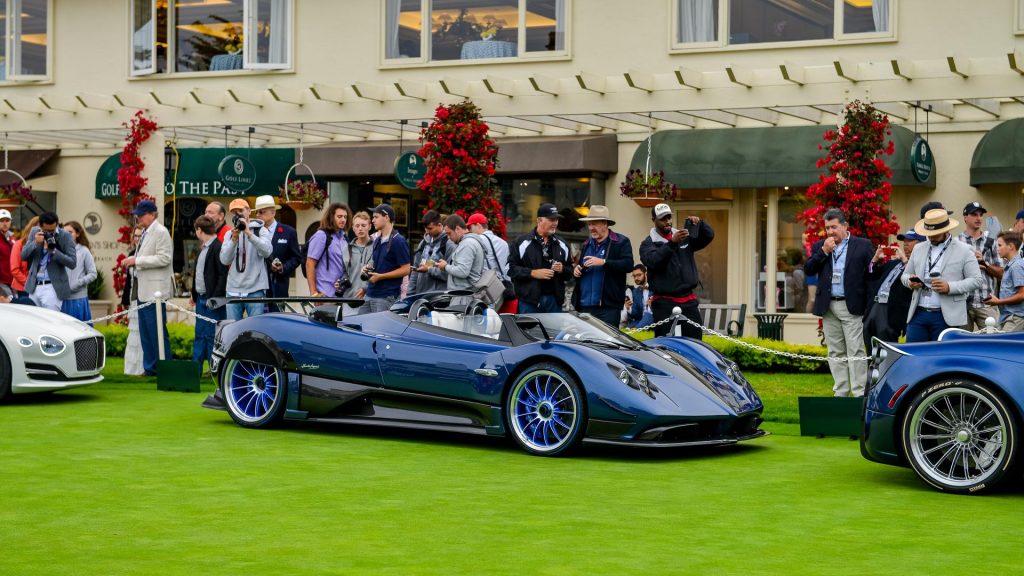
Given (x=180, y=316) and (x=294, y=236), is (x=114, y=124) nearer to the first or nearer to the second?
(x=180, y=316)

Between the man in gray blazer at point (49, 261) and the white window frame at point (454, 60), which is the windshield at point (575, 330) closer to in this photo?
the man in gray blazer at point (49, 261)

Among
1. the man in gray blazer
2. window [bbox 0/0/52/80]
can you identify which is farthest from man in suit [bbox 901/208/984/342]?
window [bbox 0/0/52/80]

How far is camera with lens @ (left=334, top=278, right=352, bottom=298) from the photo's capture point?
14.6 metres

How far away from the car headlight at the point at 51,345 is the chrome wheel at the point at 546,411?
5019mm

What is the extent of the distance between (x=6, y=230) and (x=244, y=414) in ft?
21.5

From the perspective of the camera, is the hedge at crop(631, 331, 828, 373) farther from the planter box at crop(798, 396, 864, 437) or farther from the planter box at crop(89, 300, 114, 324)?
the planter box at crop(89, 300, 114, 324)

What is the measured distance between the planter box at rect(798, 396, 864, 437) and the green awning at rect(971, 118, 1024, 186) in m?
9.37

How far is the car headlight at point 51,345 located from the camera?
12625 mm

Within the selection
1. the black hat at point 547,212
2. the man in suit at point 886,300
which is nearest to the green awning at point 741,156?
the black hat at point 547,212

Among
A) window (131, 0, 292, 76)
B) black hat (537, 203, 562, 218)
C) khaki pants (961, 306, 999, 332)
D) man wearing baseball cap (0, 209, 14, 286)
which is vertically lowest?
khaki pants (961, 306, 999, 332)

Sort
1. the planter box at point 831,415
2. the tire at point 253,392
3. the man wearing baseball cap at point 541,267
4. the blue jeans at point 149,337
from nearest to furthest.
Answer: the planter box at point 831,415 → the tire at point 253,392 → the man wearing baseball cap at point 541,267 → the blue jeans at point 149,337

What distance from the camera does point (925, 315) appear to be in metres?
11.5

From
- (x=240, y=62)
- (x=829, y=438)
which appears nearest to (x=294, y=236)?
(x=829, y=438)

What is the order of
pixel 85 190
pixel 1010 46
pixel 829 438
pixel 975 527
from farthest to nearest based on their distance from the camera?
1. pixel 85 190
2. pixel 1010 46
3. pixel 829 438
4. pixel 975 527
